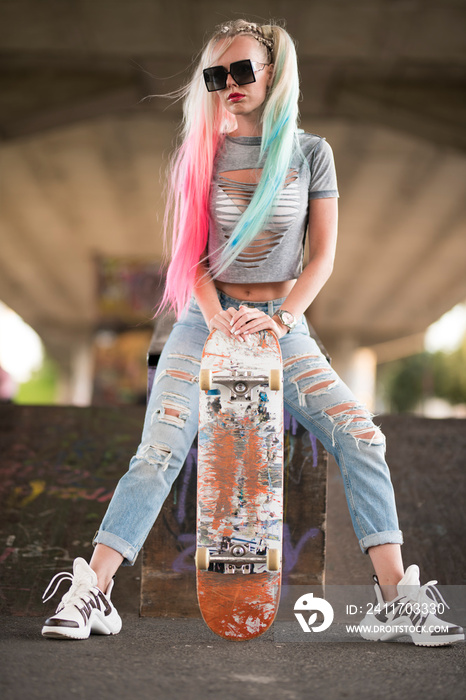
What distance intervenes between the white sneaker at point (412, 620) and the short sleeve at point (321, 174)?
1.33 metres

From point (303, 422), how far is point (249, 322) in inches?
16.6

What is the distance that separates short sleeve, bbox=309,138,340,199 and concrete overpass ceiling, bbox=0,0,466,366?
171 cm

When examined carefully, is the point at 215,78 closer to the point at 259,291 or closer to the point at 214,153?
the point at 214,153

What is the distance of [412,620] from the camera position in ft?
6.96

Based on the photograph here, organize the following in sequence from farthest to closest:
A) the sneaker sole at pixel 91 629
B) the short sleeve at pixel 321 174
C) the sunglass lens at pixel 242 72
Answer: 1. the short sleeve at pixel 321 174
2. the sunglass lens at pixel 242 72
3. the sneaker sole at pixel 91 629

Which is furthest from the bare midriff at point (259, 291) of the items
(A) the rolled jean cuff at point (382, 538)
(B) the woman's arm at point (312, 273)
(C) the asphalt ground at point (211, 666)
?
(C) the asphalt ground at point (211, 666)

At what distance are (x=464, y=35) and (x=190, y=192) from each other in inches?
372

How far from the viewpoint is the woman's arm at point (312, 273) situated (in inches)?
91.2

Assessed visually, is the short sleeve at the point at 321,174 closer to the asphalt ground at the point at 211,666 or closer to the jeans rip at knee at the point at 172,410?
the jeans rip at knee at the point at 172,410

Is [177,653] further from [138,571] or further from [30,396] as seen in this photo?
[30,396]

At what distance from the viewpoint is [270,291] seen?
258cm

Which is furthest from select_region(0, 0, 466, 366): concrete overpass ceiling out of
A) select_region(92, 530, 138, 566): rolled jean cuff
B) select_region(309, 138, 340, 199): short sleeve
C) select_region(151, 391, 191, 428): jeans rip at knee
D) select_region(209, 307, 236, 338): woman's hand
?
select_region(92, 530, 138, 566): rolled jean cuff

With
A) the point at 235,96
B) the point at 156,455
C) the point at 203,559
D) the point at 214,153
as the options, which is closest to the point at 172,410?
the point at 156,455

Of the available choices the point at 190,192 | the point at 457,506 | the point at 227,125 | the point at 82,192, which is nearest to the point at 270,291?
the point at 190,192
